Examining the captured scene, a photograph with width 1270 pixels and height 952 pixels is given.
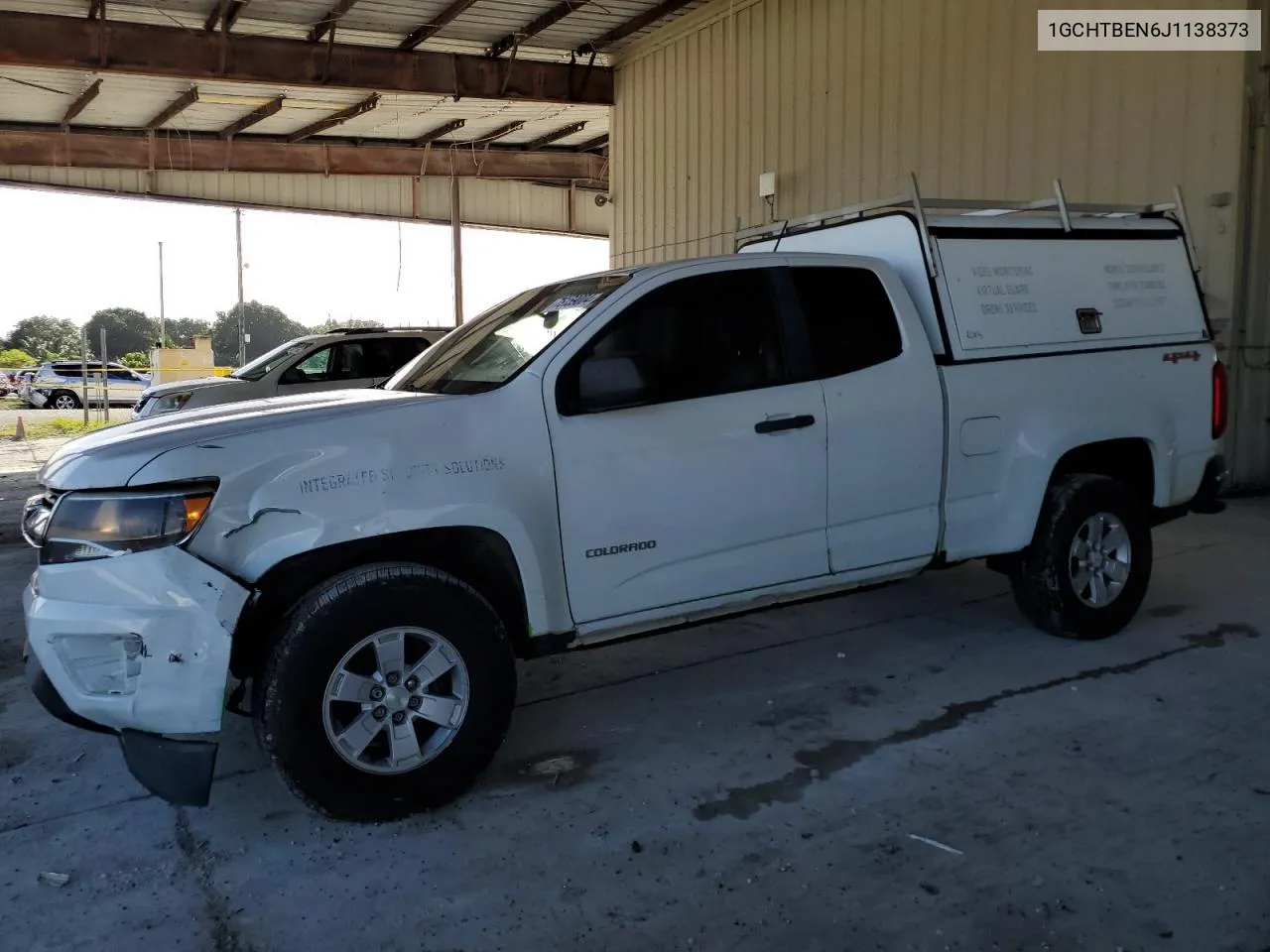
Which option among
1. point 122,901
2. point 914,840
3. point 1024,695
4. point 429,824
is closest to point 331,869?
point 429,824

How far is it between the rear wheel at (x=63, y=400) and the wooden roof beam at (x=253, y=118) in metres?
18.8

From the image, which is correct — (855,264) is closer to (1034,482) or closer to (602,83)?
(1034,482)

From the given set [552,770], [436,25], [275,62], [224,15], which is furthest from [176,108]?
[552,770]

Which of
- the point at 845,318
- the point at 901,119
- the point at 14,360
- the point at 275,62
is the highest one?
the point at 275,62

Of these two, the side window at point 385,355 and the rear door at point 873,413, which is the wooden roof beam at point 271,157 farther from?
the rear door at point 873,413

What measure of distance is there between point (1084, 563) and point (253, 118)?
51.5 feet

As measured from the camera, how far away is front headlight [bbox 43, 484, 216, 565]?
10.5ft

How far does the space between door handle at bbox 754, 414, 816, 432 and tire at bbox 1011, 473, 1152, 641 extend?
156 cm

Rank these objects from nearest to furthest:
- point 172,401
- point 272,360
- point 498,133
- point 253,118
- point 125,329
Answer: point 172,401 < point 272,360 < point 253,118 < point 498,133 < point 125,329

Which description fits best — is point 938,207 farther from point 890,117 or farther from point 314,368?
point 314,368

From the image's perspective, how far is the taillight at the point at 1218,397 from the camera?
17.9 feet

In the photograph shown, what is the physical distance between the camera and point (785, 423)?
4.21 metres

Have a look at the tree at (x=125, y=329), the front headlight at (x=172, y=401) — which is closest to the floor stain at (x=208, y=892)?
the front headlight at (x=172, y=401)

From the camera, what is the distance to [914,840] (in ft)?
10.9
